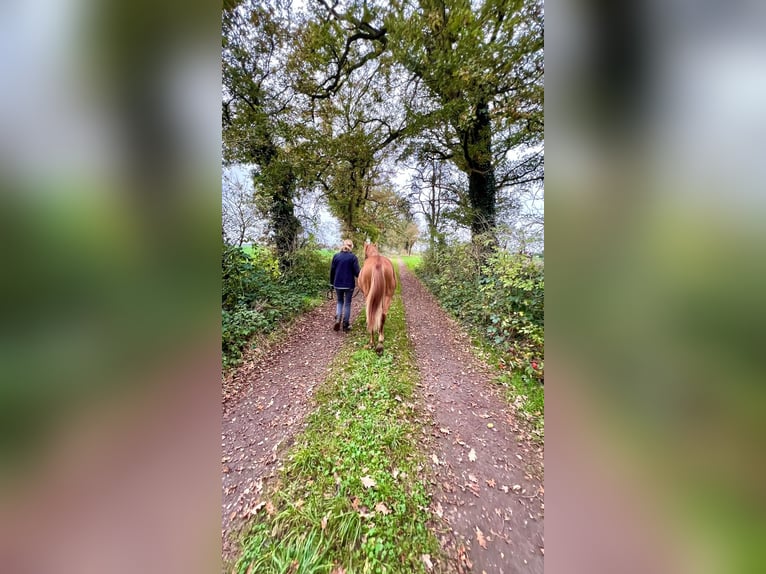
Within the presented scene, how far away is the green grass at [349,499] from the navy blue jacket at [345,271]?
2510mm

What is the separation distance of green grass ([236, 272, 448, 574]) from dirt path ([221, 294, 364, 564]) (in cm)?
16

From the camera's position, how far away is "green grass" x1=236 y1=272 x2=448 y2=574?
4.80ft

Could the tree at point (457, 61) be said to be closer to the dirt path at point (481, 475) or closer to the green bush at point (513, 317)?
the green bush at point (513, 317)

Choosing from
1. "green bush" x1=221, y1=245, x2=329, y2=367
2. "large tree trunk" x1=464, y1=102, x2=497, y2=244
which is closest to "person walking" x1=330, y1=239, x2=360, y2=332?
"green bush" x1=221, y1=245, x2=329, y2=367

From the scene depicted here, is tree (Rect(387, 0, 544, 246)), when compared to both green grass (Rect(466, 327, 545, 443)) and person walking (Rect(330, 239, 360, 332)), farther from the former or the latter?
person walking (Rect(330, 239, 360, 332))

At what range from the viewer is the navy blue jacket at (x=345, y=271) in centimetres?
502

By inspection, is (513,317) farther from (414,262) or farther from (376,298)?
(414,262)

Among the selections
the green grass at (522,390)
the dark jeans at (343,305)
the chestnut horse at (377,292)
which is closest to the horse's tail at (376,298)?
the chestnut horse at (377,292)

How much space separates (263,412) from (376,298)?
7.45ft

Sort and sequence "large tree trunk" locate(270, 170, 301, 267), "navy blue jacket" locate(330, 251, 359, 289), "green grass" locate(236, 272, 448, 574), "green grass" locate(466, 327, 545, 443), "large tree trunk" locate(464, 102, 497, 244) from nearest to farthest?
"green grass" locate(236, 272, 448, 574), "green grass" locate(466, 327, 545, 443), "navy blue jacket" locate(330, 251, 359, 289), "large tree trunk" locate(464, 102, 497, 244), "large tree trunk" locate(270, 170, 301, 267)
